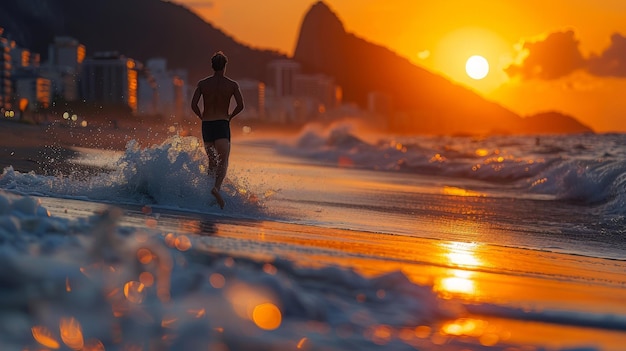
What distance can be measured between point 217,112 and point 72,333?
24.3 ft

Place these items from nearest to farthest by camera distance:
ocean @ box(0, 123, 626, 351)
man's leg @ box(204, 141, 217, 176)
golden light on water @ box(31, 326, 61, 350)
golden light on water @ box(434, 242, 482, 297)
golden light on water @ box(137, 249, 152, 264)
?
1. golden light on water @ box(31, 326, 61, 350)
2. ocean @ box(0, 123, 626, 351)
3. golden light on water @ box(137, 249, 152, 264)
4. golden light on water @ box(434, 242, 482, 297)
5. man's leg @ box(204, 141, 217, 176)

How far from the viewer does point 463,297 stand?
5305 mm

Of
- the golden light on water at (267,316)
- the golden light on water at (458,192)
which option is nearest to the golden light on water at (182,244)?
the golden light on water at (267,316)

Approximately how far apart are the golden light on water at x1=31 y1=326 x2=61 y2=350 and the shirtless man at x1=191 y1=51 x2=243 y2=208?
23.4 ft

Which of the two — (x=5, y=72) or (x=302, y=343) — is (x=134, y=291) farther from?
(x=5, y=72)

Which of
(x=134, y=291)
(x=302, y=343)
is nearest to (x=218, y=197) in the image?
(x=134, y=291)

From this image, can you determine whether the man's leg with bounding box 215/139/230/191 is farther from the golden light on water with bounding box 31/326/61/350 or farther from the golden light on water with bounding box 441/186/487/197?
the golden light on water with bounding box 441/186/487/197

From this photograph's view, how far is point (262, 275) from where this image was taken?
15.5 feet

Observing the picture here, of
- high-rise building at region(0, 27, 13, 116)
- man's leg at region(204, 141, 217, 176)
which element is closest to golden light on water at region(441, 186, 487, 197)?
man's leg at region(204, 141, 217, 176)

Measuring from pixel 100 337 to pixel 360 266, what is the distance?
106 inches

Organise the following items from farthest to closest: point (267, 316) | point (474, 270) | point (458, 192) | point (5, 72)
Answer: point (5, 72), point (458, 192), point (474, 270), point (267, 316)

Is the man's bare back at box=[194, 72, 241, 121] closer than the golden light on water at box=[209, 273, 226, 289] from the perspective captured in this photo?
No

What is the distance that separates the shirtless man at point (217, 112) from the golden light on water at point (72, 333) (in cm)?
704

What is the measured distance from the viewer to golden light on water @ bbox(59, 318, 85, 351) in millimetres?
3635
